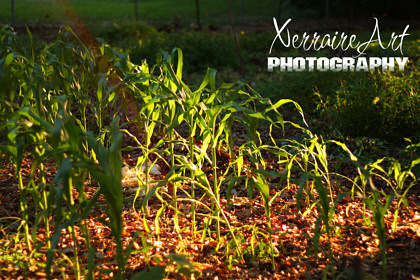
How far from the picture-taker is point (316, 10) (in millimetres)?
18500

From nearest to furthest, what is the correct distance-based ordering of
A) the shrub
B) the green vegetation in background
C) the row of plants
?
the row of plants < the shrub < the green vegetation in background

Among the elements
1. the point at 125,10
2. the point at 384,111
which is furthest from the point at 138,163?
the point at 125,10

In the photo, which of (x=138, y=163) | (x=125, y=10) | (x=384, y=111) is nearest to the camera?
(x=138, y=163)

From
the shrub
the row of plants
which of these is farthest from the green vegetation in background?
the row of plants

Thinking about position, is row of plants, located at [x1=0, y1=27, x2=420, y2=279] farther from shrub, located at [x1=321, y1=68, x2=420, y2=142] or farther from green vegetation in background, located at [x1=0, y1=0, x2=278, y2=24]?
green vegetation in background, located at [x1=0, y1=0, x2=278, y2=24]

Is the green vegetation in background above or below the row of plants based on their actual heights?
above

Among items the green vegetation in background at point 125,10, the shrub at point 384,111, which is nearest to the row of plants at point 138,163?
the shrub at point 384,111

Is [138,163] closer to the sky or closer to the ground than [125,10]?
closer to the ground

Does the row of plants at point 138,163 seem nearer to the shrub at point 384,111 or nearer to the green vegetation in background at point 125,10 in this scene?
the shrub at point 384,111

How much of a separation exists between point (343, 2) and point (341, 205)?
653 inches

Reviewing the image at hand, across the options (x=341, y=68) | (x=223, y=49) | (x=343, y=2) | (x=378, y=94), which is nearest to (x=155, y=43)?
(x=223, y=49)

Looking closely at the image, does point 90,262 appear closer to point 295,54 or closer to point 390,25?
point 295,54

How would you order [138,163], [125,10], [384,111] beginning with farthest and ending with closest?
[125,10] → [384,111] → [138,163]

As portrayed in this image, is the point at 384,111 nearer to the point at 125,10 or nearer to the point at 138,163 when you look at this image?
the point at 138,163
